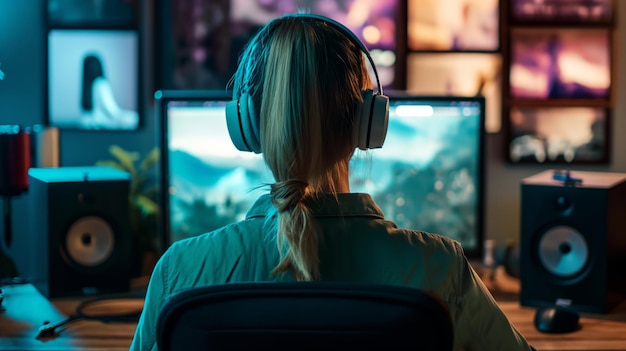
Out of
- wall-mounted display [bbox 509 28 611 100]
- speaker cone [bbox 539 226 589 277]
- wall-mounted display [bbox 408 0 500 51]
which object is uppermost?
wall-mounted display [bbox 408 0 500 51]

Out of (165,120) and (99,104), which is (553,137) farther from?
(99,104)

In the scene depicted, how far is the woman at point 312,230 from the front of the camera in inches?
39.1

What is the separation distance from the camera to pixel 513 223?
2.58 meters

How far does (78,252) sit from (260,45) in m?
1.10

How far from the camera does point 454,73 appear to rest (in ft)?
8.25

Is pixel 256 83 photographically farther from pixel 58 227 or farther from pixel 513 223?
pixel 513 223

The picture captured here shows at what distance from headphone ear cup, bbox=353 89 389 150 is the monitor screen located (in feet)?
2.74

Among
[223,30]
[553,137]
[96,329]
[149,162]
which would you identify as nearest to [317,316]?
[96,329]

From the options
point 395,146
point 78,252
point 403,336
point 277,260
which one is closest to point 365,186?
point 395,146

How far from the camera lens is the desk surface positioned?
1624mm

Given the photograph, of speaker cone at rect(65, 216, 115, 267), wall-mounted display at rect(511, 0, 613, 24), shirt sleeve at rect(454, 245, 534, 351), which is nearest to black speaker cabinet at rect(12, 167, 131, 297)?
speaker cone at rect(65, 216, 115, 267)

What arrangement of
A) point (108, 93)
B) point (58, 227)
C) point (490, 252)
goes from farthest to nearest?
point (108, 93), point (490, 252), point (58, 227)

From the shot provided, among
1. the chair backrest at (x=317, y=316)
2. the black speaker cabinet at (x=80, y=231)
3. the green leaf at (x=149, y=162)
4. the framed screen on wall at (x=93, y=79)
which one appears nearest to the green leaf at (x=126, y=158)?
the green leaf at (x=149, y=162)

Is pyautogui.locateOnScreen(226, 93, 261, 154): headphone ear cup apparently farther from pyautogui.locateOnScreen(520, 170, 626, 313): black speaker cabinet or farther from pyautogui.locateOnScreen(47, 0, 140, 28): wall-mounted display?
pyautogui.locateOnScreen(47, 0, 140, 28): wall-mounted display
